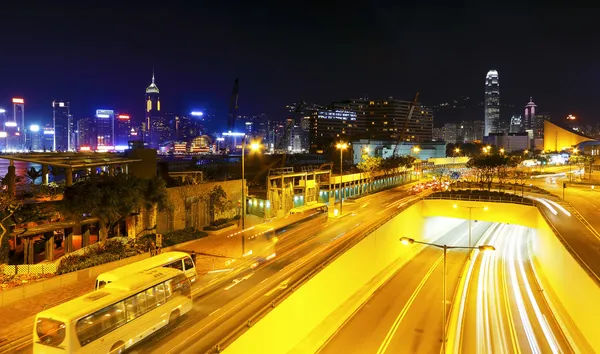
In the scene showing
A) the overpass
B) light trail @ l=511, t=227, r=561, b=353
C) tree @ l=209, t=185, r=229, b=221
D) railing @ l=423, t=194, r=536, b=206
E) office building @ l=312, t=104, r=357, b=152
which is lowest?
light trail @ l=511, t=227, r=561, b=353

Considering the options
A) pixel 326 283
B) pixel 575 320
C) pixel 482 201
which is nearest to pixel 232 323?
pixel 326 283

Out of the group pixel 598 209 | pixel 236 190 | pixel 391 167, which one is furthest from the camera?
pixel 391 167

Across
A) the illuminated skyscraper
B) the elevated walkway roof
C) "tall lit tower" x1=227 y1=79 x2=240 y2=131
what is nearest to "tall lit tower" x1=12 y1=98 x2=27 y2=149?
the illuminated skyscraper

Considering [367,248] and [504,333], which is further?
[367,248]

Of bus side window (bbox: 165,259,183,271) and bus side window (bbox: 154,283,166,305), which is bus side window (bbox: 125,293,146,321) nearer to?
bus side window (bbox: 154,283,166,305)

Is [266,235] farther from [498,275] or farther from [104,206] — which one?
[498,275]

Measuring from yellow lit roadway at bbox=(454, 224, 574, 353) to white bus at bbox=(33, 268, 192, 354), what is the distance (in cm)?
1429

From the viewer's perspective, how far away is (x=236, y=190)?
33500 millimetres

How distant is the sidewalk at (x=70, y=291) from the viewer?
1397 cm

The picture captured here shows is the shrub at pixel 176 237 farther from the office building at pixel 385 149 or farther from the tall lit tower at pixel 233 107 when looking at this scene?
the tall lit tower at pixel 233 107

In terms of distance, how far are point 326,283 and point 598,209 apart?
32.6 m

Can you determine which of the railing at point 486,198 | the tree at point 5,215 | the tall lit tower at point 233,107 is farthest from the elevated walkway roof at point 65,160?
the tall lit tower at point 233,107

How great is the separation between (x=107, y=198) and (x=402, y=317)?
1833 centimetres

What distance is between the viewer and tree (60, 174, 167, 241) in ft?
66.0
